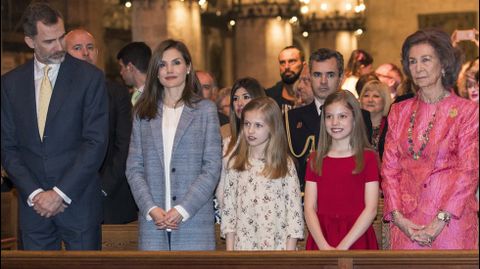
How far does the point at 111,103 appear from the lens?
27.7ft

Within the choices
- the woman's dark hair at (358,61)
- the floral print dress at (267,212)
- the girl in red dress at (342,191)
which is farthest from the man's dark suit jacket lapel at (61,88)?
the woman's dark hair at (358,61)

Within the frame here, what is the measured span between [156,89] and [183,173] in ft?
2.03

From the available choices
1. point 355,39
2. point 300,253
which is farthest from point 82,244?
point 355,39

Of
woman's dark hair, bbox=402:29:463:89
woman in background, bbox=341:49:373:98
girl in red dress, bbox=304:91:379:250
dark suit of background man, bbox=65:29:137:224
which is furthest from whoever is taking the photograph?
woman in background, bbox=341:49:373:98

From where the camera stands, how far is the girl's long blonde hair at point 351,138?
7.37m

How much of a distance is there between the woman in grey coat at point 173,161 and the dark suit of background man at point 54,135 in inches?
13.0

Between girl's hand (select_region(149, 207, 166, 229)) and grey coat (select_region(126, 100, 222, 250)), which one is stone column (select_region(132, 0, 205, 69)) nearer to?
grey coat (select_region(126, 100, 222, 250))

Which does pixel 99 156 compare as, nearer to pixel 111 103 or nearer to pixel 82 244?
pixel 82 244

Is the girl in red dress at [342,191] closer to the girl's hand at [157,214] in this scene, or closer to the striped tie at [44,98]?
the girl's hand at [157,214]

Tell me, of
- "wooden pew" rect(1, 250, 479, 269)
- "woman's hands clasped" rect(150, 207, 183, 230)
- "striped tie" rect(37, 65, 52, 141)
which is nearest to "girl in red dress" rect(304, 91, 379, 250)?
"woman's hands clasped" rect(150, 207, 183, 230)

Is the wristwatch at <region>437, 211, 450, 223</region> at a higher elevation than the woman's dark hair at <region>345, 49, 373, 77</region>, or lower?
lower

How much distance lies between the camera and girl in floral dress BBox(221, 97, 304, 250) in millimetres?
7445

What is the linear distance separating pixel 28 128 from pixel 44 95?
229 millimetres

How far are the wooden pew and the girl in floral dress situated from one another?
1.48m
